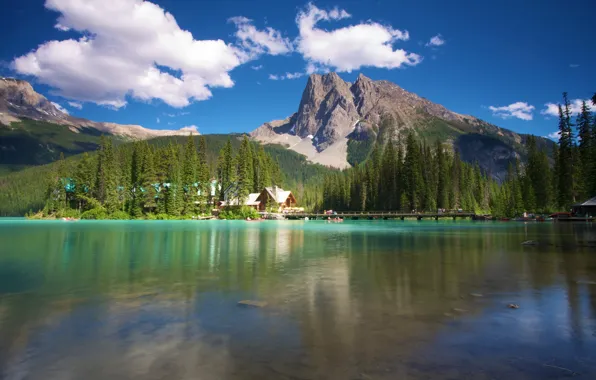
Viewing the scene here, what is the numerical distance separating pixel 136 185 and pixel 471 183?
11390 centimetres

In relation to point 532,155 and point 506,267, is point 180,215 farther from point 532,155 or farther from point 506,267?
point 532,155

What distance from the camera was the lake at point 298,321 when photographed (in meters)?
7.02

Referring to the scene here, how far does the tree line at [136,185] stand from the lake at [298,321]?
7812 centimetres

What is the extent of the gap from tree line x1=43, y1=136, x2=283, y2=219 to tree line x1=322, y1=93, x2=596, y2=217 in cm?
4711

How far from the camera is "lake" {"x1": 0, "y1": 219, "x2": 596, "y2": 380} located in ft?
23.0

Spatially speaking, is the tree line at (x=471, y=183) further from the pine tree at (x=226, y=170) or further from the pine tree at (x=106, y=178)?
the pine tree at (x=106, y=178)

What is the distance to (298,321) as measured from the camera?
10000 millimetres

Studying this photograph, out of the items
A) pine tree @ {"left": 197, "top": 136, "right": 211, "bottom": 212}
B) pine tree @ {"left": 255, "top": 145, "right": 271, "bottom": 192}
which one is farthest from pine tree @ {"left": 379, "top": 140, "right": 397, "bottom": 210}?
pine tree @ {"left": 197, "top": 136, "right": 211, "bottom": 212}

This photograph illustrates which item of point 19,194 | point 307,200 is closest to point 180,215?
point 307,200

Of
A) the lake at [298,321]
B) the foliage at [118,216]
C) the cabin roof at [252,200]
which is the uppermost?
the cabin roof at [252,200]

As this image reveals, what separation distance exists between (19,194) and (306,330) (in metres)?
230

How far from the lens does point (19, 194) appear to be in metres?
187

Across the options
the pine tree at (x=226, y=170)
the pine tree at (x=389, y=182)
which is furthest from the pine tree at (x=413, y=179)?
the pine tree at (x=226, y=170)

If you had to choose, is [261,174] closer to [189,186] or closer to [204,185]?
[204,185]
